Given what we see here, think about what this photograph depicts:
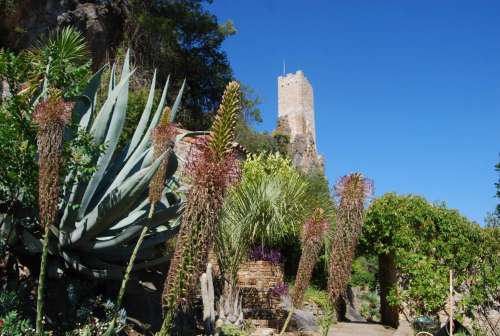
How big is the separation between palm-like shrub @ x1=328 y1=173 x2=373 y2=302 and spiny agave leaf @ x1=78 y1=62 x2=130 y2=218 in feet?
8.10

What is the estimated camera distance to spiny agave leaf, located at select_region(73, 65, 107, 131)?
5062mm

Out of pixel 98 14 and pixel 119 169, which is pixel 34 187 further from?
pixel 98 14

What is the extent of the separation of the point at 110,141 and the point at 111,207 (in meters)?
1.00

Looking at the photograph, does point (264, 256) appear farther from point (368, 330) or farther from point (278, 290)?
point (368, 330)

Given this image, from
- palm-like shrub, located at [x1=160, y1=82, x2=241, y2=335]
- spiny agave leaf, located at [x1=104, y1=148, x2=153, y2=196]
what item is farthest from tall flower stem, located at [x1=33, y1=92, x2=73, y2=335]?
spiny agave leaf, located at [x1=104, y1=148, x2=153, y2=196]

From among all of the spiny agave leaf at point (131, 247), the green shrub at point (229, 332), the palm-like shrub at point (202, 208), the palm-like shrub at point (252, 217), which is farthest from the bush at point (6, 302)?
the palm-like shrub at point (252, 217)

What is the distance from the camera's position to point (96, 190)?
4766 millimetres

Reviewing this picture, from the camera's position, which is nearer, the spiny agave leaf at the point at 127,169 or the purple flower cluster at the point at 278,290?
the spiny agave leaf at the point at 127,169

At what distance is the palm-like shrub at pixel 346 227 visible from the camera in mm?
2984

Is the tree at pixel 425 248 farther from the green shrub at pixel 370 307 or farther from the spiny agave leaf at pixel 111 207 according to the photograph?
the green shrub at pixel 370 307

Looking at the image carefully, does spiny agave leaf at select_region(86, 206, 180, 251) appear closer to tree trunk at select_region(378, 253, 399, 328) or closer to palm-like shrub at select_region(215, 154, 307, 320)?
palm-like shrub at select_region(215, 154, 307, 320)

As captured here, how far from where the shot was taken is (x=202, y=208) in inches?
96.8

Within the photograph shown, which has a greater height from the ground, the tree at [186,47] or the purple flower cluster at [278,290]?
the tree at [186,47]

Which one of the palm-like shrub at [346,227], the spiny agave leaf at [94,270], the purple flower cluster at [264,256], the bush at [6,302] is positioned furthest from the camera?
the purple flower cluster at [264,256]
